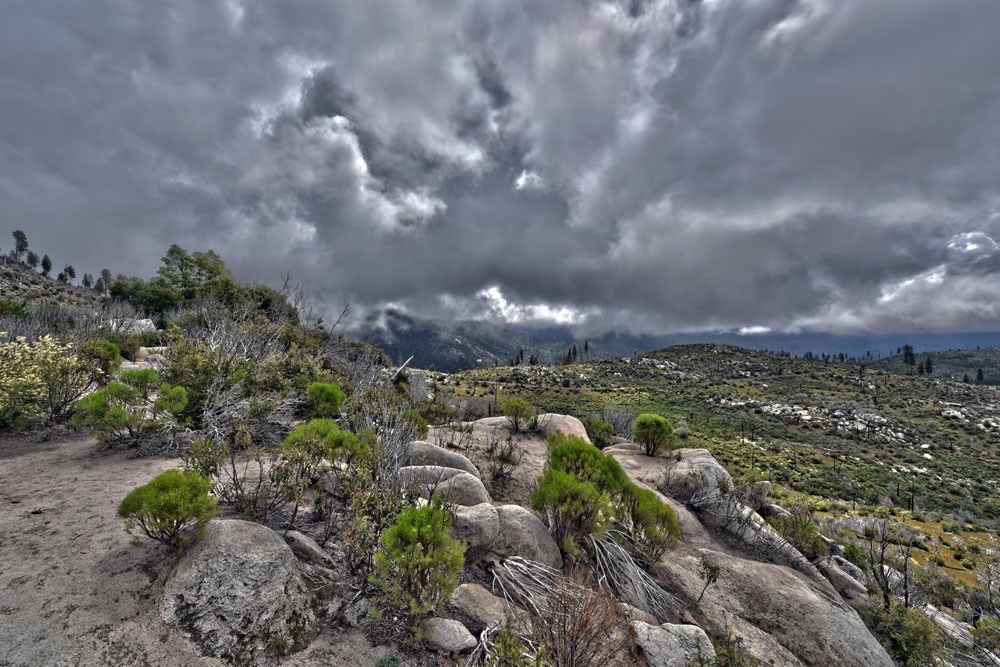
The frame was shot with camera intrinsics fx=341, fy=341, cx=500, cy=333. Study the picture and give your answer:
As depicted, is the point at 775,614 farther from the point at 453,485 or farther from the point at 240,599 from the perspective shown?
the point at 240,599

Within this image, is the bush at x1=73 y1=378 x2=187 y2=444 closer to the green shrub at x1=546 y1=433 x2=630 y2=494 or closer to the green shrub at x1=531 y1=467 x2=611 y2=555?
the green shrub at x1=531 y1=467 x2=611 y2=555

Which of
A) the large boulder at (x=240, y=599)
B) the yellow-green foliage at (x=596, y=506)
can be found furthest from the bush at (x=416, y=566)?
the yellow-green foliage at (x=596, y=506)

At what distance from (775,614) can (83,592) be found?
10.4 metres

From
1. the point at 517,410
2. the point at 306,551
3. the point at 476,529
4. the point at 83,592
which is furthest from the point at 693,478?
Answer: the point at 83,592

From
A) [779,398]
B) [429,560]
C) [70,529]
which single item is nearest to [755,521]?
[429,560]

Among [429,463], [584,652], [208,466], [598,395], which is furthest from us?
[598,395]

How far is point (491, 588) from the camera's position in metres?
5.82

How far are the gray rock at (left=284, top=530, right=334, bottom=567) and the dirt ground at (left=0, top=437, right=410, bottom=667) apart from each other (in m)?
1.06

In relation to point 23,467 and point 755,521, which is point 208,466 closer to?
point 23,467

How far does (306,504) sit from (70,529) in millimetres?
3017

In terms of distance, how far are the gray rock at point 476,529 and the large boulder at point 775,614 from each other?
3.80m

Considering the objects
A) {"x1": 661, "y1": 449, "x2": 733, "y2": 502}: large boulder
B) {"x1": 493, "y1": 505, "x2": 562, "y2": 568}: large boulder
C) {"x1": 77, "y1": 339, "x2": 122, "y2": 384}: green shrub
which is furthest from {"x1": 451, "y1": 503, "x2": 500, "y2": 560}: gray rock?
{"x1": 77, "y1": 339, "x2": 122, "y2": 384}: green shrub

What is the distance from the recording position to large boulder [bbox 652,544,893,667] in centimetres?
589

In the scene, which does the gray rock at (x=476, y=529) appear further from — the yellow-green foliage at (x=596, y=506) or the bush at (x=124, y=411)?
the bush at (x=124, y=411)
